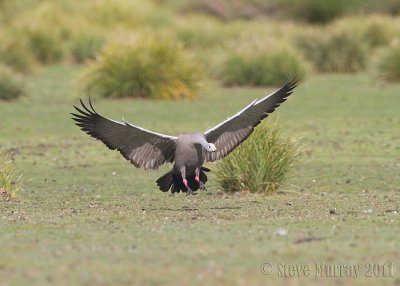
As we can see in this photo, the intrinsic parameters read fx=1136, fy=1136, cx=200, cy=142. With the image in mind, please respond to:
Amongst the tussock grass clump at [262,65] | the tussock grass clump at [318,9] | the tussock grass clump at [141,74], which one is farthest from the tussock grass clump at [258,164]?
the tussock grass clump at [318,9]

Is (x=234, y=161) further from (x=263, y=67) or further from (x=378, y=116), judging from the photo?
(x=263, y=67)

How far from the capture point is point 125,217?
10.6 m

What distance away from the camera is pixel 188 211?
37.2 ft

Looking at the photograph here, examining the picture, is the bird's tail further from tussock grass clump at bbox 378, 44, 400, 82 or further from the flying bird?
tussock grass clump at bbox 378, 44, 400, 82

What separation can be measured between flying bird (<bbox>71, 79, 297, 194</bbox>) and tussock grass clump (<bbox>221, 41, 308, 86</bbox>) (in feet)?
51.7

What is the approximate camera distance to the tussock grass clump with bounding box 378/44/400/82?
1126 inches

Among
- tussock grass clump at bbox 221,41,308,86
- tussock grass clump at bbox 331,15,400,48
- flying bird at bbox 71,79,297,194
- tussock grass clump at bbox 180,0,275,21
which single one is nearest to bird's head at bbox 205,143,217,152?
flying bird at bbox 71,79,297,194

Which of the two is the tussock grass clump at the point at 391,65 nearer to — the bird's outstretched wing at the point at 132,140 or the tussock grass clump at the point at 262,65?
the tussock grass clump at the point at 262,65

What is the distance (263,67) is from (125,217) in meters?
17.9

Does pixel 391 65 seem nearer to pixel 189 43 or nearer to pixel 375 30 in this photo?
pixel 375 30

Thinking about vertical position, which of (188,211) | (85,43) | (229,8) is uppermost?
(229,8)

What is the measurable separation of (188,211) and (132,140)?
3.73 feet

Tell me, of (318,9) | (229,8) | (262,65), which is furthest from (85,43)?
(229,8)

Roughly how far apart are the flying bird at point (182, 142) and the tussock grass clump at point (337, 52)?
69.8 ft
